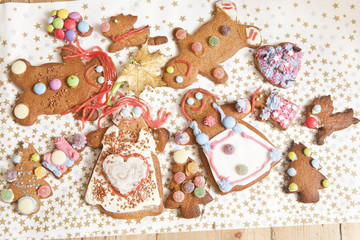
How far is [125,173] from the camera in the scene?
1.68 metres

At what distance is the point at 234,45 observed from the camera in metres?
1.81

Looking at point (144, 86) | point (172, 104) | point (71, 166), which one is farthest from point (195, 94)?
point (71, 166)

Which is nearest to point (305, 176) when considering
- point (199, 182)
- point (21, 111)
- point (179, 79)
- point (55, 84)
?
point (199, 182)

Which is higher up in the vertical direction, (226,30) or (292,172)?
(226,30)

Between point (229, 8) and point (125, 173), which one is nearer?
point (125, 173)

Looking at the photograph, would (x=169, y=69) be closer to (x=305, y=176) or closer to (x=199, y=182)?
(x=199, y=182)

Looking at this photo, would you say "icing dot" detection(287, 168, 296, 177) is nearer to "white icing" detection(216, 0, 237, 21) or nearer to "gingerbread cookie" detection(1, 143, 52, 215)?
"white icing" detection(216, 0, 237, 21)

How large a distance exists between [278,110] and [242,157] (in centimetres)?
30

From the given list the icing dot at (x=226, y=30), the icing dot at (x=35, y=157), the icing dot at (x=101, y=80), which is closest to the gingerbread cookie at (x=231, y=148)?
the icing dot at (x=226, y=30)

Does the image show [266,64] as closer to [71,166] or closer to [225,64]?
[225,64]

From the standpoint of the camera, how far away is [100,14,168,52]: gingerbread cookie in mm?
1812

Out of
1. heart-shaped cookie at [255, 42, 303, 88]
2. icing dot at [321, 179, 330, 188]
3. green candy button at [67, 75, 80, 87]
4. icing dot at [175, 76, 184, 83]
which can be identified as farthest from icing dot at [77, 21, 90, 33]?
icing dot at [321, 179, 330, 188]

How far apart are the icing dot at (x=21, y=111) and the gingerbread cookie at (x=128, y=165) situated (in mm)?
342

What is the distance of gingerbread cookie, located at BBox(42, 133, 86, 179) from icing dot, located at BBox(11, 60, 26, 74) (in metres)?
0.40
